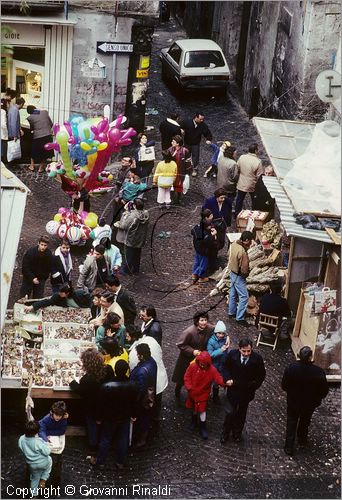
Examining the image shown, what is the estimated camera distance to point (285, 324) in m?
17.4

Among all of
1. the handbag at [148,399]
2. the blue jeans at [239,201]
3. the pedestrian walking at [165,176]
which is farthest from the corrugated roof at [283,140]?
the handbag at [148,399]

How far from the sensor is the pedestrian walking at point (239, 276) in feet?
56.6

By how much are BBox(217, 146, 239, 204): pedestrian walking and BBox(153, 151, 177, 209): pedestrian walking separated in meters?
0.86

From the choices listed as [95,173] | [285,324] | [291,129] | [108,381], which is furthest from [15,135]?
[108,381]

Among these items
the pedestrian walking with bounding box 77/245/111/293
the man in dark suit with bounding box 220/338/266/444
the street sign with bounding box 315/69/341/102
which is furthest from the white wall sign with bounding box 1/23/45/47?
the man in dark suit with bounding box 220/338/266/444

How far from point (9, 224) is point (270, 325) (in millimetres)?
4835

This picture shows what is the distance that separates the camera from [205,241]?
61.1 feet

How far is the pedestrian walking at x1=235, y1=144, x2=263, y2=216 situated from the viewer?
20.8 m

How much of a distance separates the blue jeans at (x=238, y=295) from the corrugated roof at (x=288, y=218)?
1.19m

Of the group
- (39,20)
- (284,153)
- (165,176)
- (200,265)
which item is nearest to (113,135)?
(165,176)

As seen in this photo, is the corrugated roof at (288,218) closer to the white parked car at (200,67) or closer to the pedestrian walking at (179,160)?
the pedestrian walking at (179,160)

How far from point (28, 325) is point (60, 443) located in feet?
7.78

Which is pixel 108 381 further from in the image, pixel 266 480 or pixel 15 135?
pixel 15 135

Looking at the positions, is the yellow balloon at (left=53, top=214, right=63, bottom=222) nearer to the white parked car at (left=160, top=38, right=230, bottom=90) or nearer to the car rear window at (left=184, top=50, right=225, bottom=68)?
the white parked car at (left=160, top=38, right=230, bottom=90)
